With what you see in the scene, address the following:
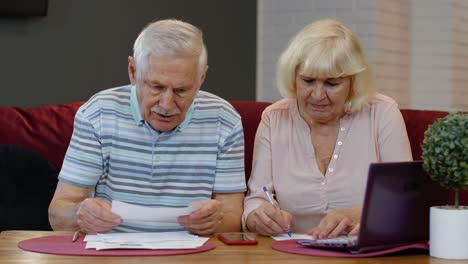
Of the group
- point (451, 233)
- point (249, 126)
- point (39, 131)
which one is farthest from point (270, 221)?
point (39, 131)

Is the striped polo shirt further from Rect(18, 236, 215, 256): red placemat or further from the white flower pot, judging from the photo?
the white flower pot

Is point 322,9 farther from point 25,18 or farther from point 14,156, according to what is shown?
point 14,156

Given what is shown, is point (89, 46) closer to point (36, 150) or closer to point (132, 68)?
point (36, 150)

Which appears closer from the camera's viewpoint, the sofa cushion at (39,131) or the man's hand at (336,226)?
the man's hand at (336,226)

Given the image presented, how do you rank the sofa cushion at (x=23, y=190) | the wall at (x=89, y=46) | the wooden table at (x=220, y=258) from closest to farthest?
the wooden table at (x=220, y=258) < the sofa cushion at (x=23, y=190) < the wall at (x=89, y=46)

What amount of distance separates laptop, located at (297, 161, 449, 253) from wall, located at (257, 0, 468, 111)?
2909 mm

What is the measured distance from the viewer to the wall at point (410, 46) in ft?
17.3

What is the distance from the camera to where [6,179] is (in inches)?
130

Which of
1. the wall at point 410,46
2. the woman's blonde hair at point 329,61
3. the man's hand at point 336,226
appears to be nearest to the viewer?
the man's hand at point 336,226

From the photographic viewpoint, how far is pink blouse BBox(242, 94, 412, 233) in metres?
2.93

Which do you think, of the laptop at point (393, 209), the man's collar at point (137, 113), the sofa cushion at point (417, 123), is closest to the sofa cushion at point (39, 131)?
the man's collar at point (137, 113)

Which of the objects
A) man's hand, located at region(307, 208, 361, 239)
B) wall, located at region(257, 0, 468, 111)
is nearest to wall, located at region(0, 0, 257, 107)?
wall, located at region(257, 0, 468, 111)

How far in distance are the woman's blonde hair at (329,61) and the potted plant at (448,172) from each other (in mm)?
663

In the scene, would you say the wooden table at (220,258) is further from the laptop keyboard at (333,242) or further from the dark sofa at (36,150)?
the dark sofa at (36,150)
